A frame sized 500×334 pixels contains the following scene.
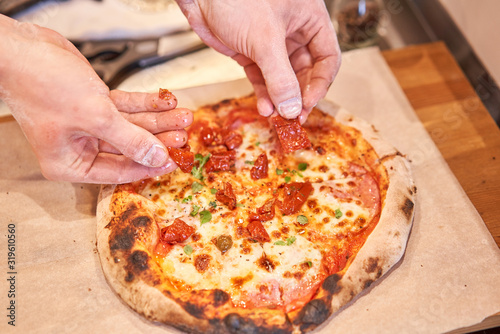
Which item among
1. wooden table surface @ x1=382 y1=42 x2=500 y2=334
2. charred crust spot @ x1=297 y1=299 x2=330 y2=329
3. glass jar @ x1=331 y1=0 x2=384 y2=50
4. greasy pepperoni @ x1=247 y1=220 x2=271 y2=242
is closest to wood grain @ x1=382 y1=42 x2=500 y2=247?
wooden table surface @ x1=382 y1=42 x2=500 y2=334

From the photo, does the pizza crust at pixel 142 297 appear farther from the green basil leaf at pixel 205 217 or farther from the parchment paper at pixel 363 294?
the green basil leaf at pixel 205 217

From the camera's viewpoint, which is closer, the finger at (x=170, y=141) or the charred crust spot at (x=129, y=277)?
the charred crust spot at (x=129, y=277)

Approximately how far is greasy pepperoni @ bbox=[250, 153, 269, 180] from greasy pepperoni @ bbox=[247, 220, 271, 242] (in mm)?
522

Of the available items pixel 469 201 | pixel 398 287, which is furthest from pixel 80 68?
pixel 469 201

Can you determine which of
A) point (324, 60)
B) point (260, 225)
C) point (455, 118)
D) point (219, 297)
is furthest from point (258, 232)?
point (455, 118)

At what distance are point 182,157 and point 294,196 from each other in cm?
93

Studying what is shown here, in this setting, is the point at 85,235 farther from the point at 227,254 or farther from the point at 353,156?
the point at 353,156

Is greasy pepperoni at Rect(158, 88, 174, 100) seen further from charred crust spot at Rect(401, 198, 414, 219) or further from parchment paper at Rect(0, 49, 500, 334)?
charred crust spot at Rect(401, 198, 414, 219)

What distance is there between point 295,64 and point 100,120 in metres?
1.93

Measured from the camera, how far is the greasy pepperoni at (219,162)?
157 inches

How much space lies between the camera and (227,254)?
348 centimetres

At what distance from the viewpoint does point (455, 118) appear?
4672mm

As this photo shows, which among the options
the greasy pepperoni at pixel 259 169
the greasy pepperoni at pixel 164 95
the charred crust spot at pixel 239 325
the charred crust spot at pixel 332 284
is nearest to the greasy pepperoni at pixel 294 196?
the greasy pepperoni at pixel 259 169

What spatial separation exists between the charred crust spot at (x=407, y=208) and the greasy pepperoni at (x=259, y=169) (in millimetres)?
1132
